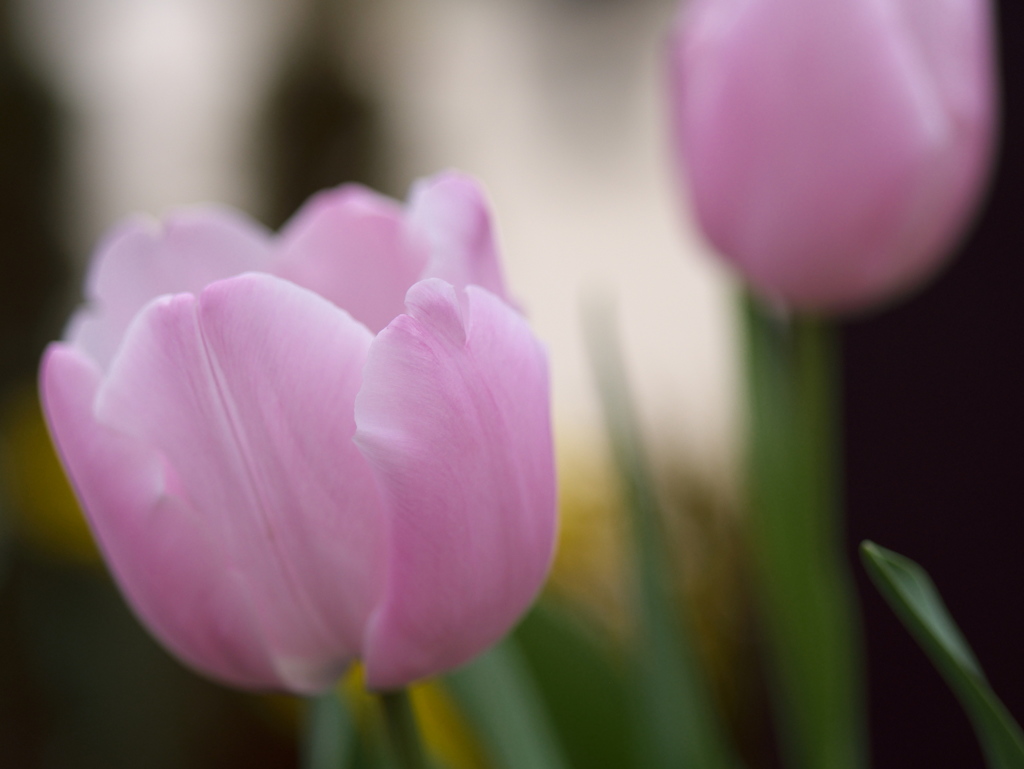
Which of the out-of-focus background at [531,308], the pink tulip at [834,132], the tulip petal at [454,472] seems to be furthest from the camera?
the out-of-focus background at [531,308]

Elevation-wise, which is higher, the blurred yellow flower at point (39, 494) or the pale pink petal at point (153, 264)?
the pale pink petal at point (153, 264)

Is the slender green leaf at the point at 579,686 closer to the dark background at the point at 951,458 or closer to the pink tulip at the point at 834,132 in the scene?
the pink tulip at the point at 834,132

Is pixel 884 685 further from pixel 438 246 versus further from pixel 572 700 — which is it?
pixel 438 246

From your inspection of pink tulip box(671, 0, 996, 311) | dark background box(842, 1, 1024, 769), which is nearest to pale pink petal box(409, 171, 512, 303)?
pink tulip box(671, 0, 996, 311)

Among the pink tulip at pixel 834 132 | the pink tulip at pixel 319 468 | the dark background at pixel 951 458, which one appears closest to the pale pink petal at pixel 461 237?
the pink tulip at pixel 319 468

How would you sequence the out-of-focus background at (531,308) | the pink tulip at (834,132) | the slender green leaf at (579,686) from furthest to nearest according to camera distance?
the out-of-focus background at (531,308) < the slender green leaf at (579,686) < the pink tulip at (834,132)

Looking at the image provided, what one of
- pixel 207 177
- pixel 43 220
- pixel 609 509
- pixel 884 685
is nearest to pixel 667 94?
pixel 609 509

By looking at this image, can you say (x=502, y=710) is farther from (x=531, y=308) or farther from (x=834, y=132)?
(x=531, y=308)
